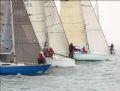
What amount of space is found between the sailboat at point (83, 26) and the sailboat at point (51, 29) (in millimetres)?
9844

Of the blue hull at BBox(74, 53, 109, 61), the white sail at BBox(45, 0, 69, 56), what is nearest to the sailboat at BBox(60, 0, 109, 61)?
the blue hull at BBox(74, 53, 109, 61)

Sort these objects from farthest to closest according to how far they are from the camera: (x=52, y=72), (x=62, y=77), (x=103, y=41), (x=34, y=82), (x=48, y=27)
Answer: (x=103, y=41)
(x=48, y=27)
(x=52, y=72)
(x=62, y=77)
(x=34, y=82)

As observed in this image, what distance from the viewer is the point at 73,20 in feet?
205

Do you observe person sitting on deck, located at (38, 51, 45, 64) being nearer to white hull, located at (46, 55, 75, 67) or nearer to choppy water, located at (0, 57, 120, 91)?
choppy water, located at (0, 57, 120, 91)

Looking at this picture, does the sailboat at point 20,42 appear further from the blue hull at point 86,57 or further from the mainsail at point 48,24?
the blue hull at point 86,57

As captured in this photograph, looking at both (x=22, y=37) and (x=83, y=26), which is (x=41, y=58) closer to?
(x=22, y=37)

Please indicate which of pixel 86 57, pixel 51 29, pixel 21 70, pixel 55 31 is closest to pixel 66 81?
pixel 21 70

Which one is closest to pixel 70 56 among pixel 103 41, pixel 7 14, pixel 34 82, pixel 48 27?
pixel 48 27

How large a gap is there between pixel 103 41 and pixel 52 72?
693 inches

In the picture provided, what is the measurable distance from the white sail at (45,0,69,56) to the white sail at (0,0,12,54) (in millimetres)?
8646

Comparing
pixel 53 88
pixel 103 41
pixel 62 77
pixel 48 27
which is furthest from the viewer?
pixel 103 41

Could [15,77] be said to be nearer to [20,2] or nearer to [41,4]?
[20,2]

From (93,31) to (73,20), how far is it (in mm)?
2418

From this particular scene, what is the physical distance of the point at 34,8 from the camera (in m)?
51.5
